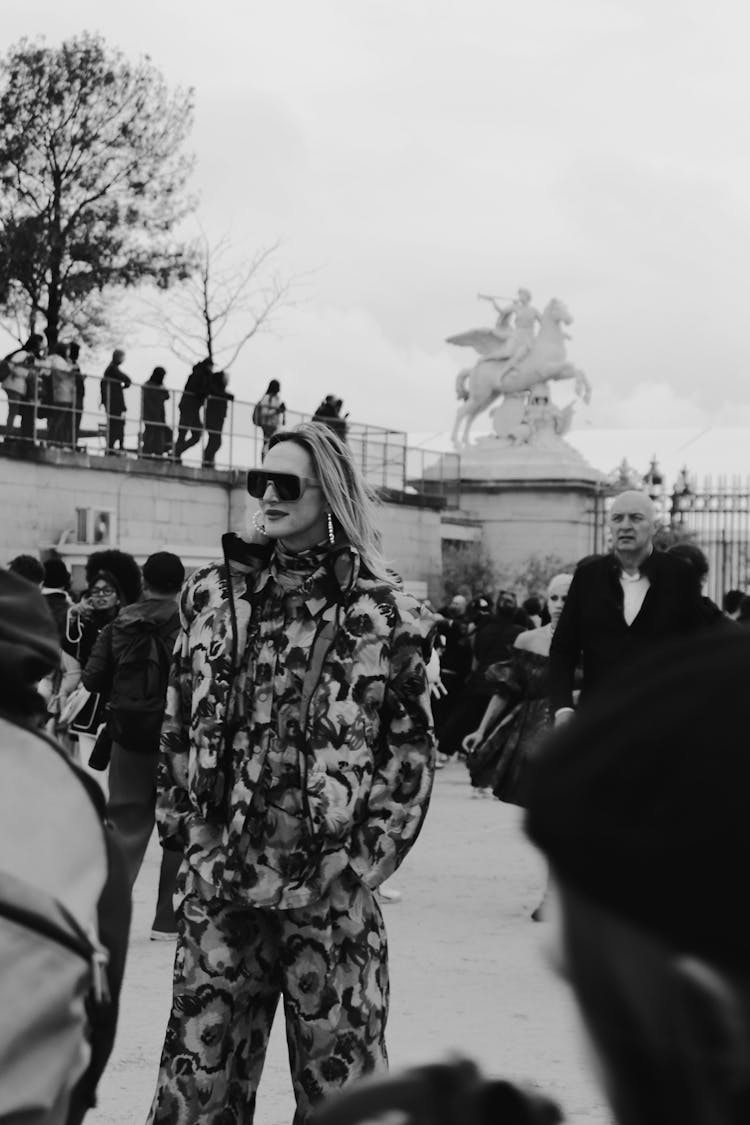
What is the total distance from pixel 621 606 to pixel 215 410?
18.6 m

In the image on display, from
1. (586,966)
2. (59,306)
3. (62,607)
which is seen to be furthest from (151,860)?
(59,306)

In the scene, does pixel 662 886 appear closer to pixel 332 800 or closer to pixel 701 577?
pixel 332 800

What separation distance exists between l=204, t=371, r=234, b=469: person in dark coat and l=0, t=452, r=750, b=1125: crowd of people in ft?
49.7

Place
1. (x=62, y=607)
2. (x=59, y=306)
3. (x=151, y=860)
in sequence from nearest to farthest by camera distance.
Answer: (x=151, y=860) < (x=62, y=607) < (x=59, y=306)

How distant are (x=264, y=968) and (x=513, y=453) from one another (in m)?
34.4

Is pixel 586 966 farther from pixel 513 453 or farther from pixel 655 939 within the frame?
pixel 513 453

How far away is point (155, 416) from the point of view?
A: 2494 centimetres

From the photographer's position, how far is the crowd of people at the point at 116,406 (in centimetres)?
2255

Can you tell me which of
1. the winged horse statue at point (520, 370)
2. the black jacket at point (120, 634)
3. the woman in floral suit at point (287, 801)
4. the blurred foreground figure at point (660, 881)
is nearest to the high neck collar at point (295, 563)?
the woman in floral suit at point (287, 801)

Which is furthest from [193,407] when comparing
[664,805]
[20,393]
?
[664,805]

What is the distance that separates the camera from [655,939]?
1051 mm

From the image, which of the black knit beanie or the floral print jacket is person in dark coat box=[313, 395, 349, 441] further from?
the black knit beanie

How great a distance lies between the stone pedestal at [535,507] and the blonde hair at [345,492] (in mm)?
31683

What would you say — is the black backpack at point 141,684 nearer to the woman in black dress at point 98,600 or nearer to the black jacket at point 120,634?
the black jacket at point 120,634
